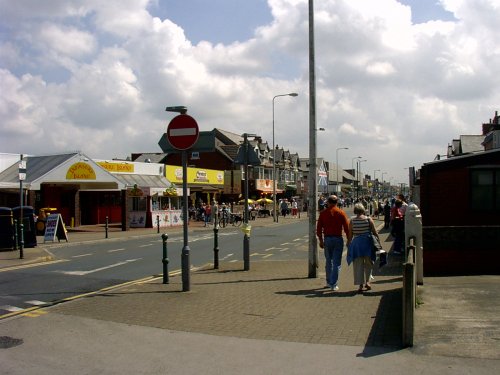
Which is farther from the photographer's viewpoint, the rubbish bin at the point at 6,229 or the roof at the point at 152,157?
the roof at the point at 152,157

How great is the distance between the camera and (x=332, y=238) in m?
9.85

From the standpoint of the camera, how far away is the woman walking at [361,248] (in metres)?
9.30

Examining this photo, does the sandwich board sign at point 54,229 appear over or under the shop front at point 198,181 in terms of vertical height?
under

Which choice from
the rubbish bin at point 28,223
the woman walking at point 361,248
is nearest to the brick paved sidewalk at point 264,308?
the woman walking at point 361,248

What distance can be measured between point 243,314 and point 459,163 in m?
10.8

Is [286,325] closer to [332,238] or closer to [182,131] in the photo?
[332,238]

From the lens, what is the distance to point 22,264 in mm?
14719

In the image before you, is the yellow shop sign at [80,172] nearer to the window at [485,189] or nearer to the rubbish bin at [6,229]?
the rubbish bin at [6,229]

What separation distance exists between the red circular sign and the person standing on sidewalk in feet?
9.28

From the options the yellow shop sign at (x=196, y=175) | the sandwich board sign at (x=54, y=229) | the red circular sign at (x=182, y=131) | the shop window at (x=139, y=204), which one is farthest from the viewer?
the yellow shop sign at (x=196, y=175)

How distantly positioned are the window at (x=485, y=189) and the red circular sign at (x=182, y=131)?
9908 mm

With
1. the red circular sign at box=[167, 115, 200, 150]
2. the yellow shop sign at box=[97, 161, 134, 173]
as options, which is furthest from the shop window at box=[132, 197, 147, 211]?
the red circular sign at box=[167, 115, 200, 150]

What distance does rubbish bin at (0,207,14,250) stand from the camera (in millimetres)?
17625

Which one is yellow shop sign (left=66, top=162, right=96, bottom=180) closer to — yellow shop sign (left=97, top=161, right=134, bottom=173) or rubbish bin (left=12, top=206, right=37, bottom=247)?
yellow shop sign (left=97, top=161, right=134, bottom=173)
